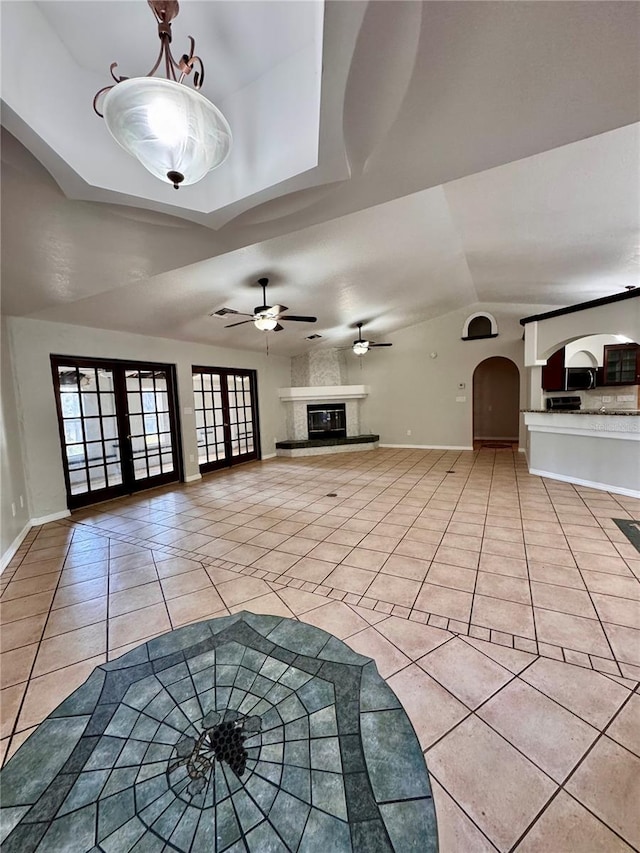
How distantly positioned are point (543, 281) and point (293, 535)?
496 cm

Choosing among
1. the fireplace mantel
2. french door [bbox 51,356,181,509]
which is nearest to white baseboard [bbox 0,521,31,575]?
french door [bbox 51,356,181,509]

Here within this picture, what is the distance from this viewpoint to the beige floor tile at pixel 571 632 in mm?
1799

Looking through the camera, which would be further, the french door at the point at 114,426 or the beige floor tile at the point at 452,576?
the french door at the point at 114,426

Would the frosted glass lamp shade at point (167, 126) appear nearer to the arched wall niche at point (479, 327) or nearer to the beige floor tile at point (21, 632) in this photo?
the beige floor tile at point (21, 632)

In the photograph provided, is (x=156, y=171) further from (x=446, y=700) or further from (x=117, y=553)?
(x=117, y=553)

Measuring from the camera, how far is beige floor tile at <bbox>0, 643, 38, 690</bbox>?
5.72 feet

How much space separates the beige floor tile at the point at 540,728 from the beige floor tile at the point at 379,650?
0.40 metres

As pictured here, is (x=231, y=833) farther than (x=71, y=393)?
No

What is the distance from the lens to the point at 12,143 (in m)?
1.62

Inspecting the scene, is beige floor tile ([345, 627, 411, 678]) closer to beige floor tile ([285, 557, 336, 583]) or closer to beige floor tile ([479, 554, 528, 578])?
beige floor tile ([285, 557, 336, 583])

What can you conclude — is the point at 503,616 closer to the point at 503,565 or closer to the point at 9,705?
the point at 503,565

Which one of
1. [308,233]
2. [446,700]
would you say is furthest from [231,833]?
[308,233]

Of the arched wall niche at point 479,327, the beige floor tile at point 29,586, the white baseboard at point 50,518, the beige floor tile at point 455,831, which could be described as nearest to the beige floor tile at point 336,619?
the beige floor tile at point 455,831

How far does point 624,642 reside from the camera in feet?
5.97
